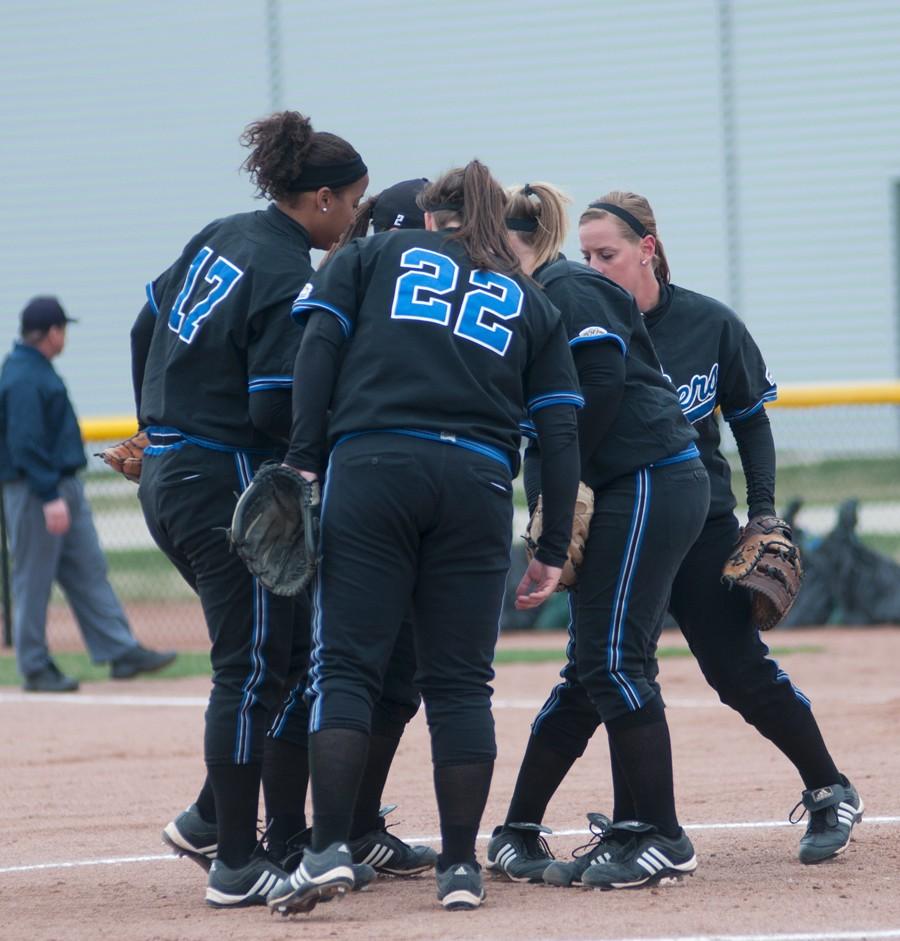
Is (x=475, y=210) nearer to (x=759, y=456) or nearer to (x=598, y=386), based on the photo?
(x=598, y=386)

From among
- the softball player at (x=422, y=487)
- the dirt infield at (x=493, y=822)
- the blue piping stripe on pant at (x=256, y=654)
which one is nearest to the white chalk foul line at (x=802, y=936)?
the dirt infield at (x=493, y=822)

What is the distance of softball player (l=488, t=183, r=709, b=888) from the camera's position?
4.32 m

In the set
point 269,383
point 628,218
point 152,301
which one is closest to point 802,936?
point 269,383

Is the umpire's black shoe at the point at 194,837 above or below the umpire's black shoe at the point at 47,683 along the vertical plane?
above

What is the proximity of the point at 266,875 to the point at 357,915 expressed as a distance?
320mm

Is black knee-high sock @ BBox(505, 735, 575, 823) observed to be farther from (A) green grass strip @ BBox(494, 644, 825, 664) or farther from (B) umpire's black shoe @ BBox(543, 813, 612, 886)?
(A) green grass strip @ BBox(494, 644, 825, 664)

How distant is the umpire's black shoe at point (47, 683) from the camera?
9.40 meters

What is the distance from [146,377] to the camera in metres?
4.54

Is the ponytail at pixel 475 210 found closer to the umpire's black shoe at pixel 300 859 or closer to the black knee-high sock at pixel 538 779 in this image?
the black knee-high sock at pixel 538 779

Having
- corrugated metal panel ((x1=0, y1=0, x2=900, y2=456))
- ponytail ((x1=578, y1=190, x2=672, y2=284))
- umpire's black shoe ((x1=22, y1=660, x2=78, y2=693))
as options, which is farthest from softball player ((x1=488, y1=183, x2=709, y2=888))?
corrugated metal panel ((x1=0, y1=0, x2=900, y2=456))

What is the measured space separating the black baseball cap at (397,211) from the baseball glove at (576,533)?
2.93ft

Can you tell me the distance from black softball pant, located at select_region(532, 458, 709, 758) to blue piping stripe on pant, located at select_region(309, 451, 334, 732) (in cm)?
77

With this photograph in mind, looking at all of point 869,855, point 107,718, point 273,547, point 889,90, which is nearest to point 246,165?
point 273,547

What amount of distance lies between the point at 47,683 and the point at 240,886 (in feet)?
18.0
